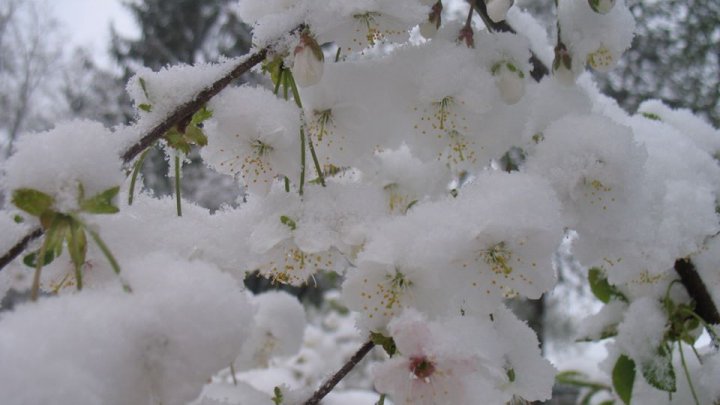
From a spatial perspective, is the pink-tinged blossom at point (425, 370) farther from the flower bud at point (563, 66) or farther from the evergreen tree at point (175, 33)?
the evergreen tree at point (175, 33)

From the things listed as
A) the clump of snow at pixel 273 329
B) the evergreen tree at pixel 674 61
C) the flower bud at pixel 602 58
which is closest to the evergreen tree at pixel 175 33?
the evergreen tree at pixel 674 61

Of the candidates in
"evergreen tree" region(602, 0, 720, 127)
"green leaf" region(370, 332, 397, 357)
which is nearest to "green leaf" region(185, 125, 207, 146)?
"green leaf" region(370, 332, 397, 357)

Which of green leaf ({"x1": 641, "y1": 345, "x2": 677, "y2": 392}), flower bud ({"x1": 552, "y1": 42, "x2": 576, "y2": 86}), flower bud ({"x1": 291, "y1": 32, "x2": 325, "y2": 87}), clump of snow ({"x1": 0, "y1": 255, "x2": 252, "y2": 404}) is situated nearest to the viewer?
clump of snow ({"x1": 0, "y1": 255, "x2": 252, "y2": 404})

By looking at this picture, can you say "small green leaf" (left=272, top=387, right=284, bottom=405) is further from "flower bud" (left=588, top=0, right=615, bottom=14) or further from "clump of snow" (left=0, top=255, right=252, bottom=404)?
"flower bud" (left=588, top=0, right=615, bottom=14)

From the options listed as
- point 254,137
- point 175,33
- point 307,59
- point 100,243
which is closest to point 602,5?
point 307,59

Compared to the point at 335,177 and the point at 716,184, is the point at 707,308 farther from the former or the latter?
the point at 335,177

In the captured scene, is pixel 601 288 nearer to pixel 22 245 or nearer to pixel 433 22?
pixel 433 22

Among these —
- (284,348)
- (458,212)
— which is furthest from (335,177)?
(284,348)
